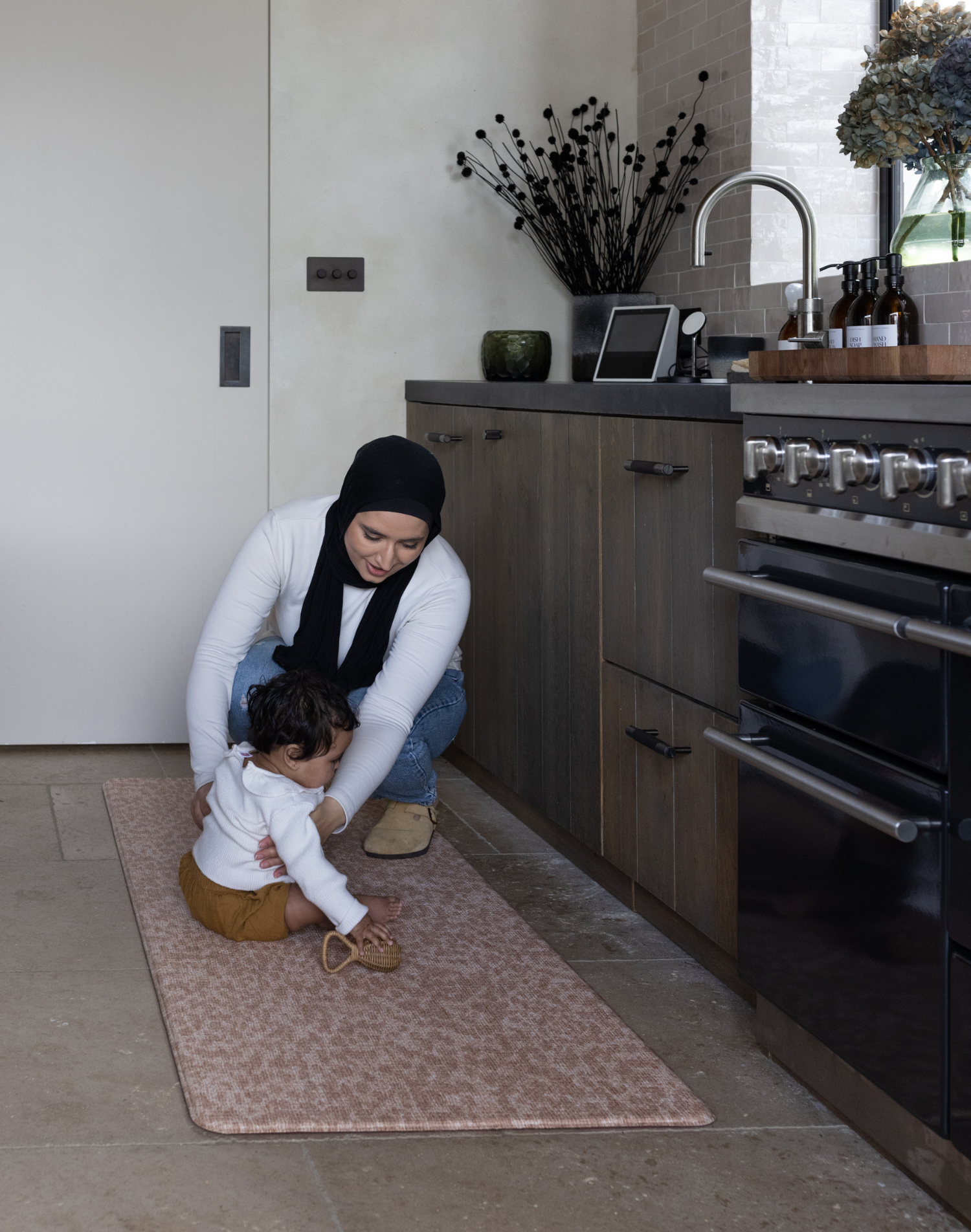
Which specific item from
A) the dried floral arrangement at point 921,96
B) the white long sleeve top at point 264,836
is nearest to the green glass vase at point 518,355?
the dried floral arrangement at point 921,96

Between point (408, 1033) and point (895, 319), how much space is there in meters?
1.36

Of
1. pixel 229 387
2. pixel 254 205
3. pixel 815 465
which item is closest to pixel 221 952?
pixel 815 465

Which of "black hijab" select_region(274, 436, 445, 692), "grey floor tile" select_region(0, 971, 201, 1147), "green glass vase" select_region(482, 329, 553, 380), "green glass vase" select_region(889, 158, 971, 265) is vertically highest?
"green glass vase" select_region(889, 158, 971, 265)

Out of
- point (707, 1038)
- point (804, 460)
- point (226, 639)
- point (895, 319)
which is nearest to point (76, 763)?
point (226, 639)

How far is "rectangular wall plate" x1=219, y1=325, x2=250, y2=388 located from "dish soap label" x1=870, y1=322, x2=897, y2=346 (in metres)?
1.96

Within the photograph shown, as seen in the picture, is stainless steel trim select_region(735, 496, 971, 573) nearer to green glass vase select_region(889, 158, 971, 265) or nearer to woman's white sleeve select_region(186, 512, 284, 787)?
green glass vase select_region(889, 158, 971, 265)

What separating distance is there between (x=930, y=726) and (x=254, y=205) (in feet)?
8.97

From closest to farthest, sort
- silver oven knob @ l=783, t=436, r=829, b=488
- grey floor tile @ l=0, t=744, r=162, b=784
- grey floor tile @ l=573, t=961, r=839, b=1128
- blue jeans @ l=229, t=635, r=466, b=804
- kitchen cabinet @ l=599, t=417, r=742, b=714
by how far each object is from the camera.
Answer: silver oven knob @ l=783, t=436, r=829, b=488 < grey floor tile @ l=573, t=961, r=839, b=1128 < kitchen cabinet @ l=599, t=417, r=742, b=714 < blue jeans @ l=229, t=635, r=466, b=804 < grey floor tile @ l=0, t=744, r=162, b=784

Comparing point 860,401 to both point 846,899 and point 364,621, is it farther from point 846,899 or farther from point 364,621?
point 364,621

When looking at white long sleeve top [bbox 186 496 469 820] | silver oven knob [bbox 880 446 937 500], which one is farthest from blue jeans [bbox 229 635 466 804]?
silver oven knob [bbox 880 446 937 500]

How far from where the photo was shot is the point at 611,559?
2.54 m

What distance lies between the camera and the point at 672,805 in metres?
2.32

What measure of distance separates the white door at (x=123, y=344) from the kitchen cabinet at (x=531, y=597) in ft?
2.18

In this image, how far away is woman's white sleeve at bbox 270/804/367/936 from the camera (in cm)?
224
